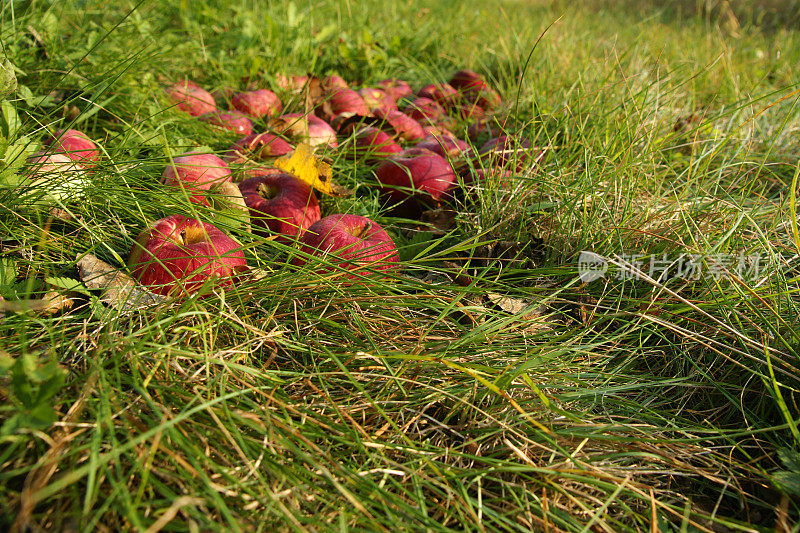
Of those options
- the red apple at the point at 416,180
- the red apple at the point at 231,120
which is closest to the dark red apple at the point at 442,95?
the red apple at the point at 416,180

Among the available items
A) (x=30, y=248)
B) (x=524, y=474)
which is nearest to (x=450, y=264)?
(x=524, y=474)

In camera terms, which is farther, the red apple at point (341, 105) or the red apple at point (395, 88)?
the red apple at point (395, 88)

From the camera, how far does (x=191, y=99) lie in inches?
91.5

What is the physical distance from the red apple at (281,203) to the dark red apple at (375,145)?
46cm

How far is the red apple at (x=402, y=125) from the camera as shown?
7.88 ft

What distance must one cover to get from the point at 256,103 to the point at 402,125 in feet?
2.30

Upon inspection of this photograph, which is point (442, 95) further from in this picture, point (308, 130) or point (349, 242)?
point (349, 242)

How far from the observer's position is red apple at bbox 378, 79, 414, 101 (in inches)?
117

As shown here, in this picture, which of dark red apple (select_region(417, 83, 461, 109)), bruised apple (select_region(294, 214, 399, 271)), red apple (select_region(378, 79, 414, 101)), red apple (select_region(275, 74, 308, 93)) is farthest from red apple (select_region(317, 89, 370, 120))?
bruised apple (select_region(294, 214, 399, 271))

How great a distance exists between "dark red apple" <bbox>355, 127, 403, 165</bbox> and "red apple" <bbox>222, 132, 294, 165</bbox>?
1.01ft

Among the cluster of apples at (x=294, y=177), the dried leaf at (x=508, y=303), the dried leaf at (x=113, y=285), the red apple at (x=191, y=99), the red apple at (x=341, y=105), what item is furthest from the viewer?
the red apple at (x=341, y=105)

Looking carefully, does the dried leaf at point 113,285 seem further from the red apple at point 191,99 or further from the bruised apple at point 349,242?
the red apple at point 191,99

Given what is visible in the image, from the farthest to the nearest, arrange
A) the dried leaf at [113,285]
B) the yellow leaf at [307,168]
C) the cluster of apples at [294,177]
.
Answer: the yellow leaf at [307,168], the cluster of apples at [294,177], the dried leaf at [113,285]

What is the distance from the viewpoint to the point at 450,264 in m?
1.70
